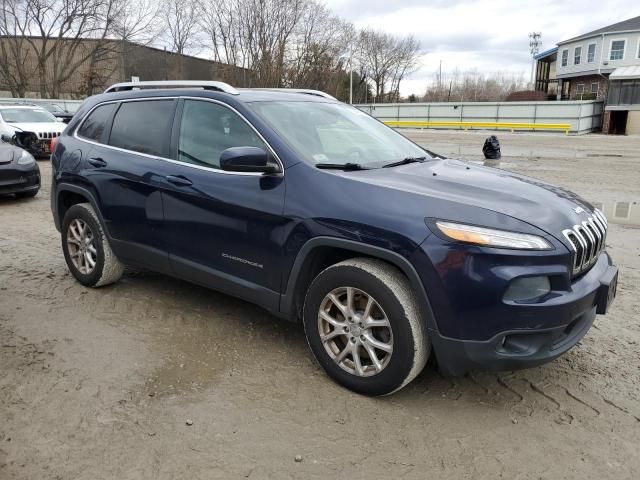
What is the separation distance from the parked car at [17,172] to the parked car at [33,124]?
589cm

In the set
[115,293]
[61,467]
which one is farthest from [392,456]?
[115,293]

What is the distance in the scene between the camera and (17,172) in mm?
9055

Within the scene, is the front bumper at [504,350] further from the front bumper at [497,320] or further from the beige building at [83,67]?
the beige building at [83,67]

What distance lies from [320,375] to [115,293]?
2.29 m

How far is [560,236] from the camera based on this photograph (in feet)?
9.11

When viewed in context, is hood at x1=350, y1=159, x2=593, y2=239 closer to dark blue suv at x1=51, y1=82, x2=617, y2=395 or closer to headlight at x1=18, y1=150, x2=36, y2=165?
dark blue suv at x1=51, y1=82, x2=617, y2=395

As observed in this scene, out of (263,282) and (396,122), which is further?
(396,122)

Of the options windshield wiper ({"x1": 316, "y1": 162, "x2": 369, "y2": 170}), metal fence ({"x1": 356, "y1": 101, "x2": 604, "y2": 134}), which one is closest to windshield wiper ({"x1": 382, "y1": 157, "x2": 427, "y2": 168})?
windshield wiper ({"x1": 316, "y1": 162, "x2": 369, "y2": 170})

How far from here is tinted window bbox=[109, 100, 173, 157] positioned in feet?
13.4

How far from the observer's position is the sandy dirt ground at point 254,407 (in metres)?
2.58

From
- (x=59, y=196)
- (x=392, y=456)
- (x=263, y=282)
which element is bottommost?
(x=392, y=456)

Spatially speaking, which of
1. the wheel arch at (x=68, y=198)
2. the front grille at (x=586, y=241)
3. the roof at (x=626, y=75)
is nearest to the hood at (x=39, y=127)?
the wheel arch at (x=68, y=198)

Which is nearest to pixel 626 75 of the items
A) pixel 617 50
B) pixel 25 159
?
pixel 617 50

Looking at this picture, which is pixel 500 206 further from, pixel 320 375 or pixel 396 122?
pixel 396 122
